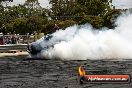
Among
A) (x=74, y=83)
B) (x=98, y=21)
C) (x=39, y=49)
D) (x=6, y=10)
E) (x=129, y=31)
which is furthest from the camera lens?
(x=6, y=10)

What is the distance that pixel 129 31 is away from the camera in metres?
26.8

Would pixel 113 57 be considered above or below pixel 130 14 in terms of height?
below

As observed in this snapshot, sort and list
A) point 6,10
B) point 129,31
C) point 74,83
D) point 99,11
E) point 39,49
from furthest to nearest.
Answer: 1. point 6,10
2. point 99,11
3. point 129,31
4. point 39,49
5. point 74,83

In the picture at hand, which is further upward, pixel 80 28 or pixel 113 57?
pixel 80 28

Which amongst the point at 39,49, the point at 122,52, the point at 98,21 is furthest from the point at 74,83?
the point at 98,21

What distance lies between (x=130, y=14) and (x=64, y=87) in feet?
51.2

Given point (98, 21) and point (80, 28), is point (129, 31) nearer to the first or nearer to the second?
point (80, 28)

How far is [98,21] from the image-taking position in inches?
2699

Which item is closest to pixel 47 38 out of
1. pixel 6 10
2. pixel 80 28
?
pixel 80 28

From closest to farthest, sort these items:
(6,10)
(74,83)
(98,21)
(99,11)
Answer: (74,83) → (98,21) → (99,11) → (6,10)

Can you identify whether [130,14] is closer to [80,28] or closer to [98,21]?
[80,28]

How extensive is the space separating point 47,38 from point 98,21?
1727 inches

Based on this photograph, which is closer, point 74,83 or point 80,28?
point 74,83

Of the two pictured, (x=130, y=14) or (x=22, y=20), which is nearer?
(x=130, y=14)
